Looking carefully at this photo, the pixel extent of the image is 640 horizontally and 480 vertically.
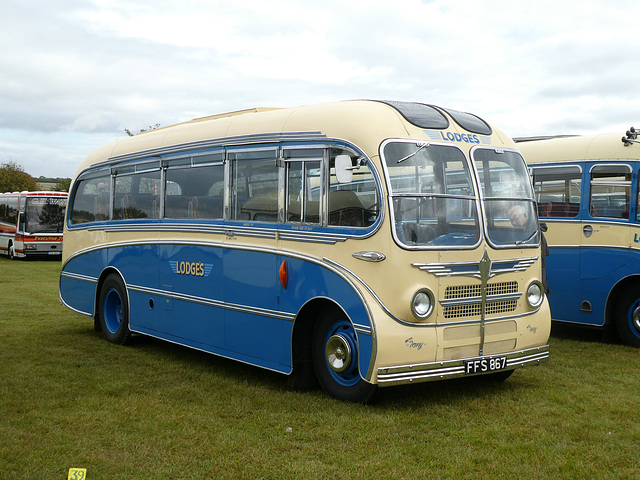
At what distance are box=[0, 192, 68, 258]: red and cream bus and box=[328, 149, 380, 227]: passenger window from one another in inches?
960

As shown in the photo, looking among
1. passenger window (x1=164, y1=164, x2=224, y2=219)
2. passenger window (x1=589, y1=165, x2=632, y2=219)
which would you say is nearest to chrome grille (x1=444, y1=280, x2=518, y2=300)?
passenger window (x1=164, y1=164, x2=224, y2=219)

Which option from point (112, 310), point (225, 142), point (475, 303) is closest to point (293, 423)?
point (475, 303)

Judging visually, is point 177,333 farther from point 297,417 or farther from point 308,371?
point 297,417

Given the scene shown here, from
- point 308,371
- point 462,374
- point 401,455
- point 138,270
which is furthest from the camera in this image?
point 138,270

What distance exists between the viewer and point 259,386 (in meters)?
7.84

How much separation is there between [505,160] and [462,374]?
2291 mm

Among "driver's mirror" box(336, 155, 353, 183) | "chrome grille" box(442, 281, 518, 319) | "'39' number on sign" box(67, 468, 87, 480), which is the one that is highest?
"driver's mirror" box(336, 155, 353, 183)

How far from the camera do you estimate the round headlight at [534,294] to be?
24.4 ft

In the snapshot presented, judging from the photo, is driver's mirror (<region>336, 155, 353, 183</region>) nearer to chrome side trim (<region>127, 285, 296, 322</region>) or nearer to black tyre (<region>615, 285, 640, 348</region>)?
chrome side trim (<region>127, 285, 296, 322</region>)

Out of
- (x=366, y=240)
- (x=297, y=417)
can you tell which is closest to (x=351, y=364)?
(x=297, y=417)

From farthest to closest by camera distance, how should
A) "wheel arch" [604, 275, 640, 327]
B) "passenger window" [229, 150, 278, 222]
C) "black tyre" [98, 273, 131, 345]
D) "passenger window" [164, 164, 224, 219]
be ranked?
"black tyre" [98, 273, 131, 345] → "wheel arch" [604, 275, 640, 327] → "passenger window" [164, 164, 224, 219] → "passenger window" [229, 150, 278, 222]

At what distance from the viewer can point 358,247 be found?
22.1ft

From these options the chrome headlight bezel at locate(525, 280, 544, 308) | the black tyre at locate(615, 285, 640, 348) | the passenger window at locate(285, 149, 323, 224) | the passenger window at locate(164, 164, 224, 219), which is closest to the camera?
the passenger window at locate(285, 149, 323, 224)

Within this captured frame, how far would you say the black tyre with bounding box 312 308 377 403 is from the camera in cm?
689
